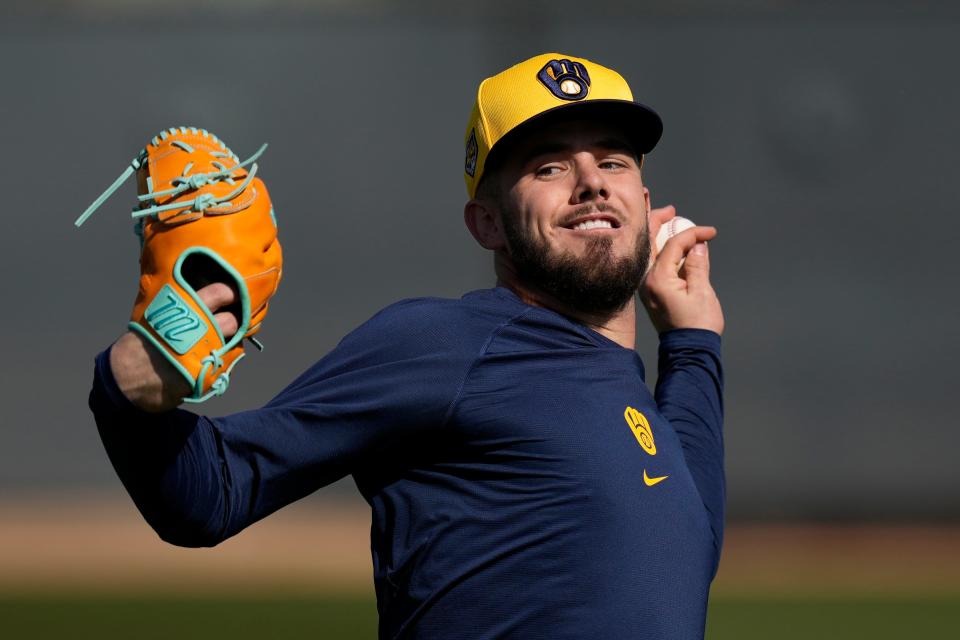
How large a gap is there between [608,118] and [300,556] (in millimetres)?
4817

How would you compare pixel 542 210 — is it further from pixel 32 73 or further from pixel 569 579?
pixel 32 73

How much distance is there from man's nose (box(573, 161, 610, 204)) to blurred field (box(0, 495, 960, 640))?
130 inches

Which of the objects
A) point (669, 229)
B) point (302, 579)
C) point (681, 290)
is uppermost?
point (669, 229)

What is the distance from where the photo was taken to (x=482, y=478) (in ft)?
4.86

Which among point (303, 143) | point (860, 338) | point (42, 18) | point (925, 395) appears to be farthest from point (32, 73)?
point (925, 395)

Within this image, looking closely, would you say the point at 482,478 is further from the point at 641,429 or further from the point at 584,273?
the point at 584,273

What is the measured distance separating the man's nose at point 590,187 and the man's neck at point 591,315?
5.9 inches

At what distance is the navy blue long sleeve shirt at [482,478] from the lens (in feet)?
4.62

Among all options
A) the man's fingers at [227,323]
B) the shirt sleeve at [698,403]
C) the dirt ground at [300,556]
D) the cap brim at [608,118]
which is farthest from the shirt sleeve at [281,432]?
the dirt ground at [300,556]

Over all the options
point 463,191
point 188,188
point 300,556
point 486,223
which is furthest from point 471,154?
point 463,191

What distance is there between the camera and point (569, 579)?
4.68 feet

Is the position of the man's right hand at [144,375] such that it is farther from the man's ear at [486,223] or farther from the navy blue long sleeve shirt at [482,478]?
the man's ear at [486,223]

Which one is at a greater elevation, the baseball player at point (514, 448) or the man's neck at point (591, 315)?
the man's neck at point (591, 315)

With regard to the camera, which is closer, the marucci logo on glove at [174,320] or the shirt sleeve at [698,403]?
the marucci logo on glove at [174,320]
